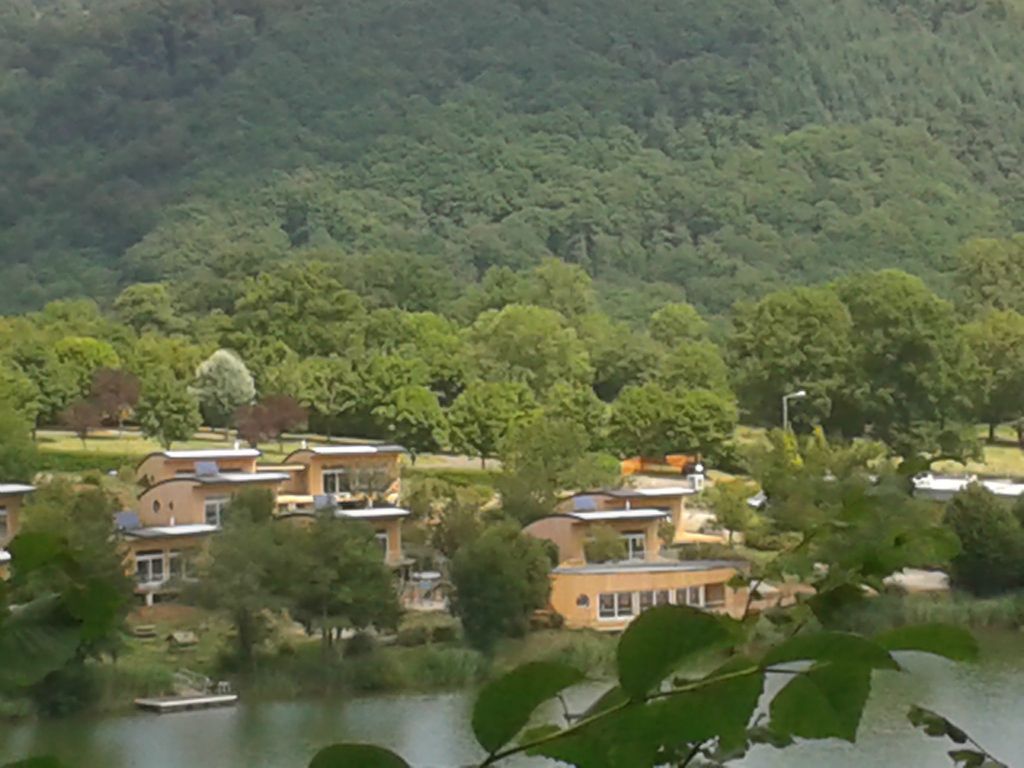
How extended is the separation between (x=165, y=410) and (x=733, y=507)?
16.9ft

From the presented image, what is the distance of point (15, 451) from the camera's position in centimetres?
1324

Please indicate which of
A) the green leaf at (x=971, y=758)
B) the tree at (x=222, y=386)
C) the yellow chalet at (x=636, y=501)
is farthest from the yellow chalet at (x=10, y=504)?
the green leaf at (x=971, y=758)

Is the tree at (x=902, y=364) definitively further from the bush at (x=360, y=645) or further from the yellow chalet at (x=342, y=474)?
the bush at (x=360, y=645)

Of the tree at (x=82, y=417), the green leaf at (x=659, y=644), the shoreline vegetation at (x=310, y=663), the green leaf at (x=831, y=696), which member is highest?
the green leaf at (x=659, y=644)

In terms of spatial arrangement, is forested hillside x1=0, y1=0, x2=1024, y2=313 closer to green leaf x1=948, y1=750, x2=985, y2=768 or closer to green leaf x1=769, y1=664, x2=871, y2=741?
green leaf x1=948, y1=750, x2=985, y2=768

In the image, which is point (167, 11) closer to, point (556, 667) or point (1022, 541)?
point (1022, 541)

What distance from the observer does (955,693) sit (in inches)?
358

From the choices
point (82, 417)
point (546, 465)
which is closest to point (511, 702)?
point (546, 465)

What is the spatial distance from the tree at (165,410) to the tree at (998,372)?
720cm

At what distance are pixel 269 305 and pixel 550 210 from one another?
13.2m

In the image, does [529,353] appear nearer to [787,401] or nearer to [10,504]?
[787,401]

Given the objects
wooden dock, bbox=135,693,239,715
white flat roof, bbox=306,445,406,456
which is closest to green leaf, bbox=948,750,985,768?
wooden dock, bbox=135,693,239,715

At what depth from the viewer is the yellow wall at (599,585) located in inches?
433

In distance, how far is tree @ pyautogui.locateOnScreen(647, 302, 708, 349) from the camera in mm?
21672
